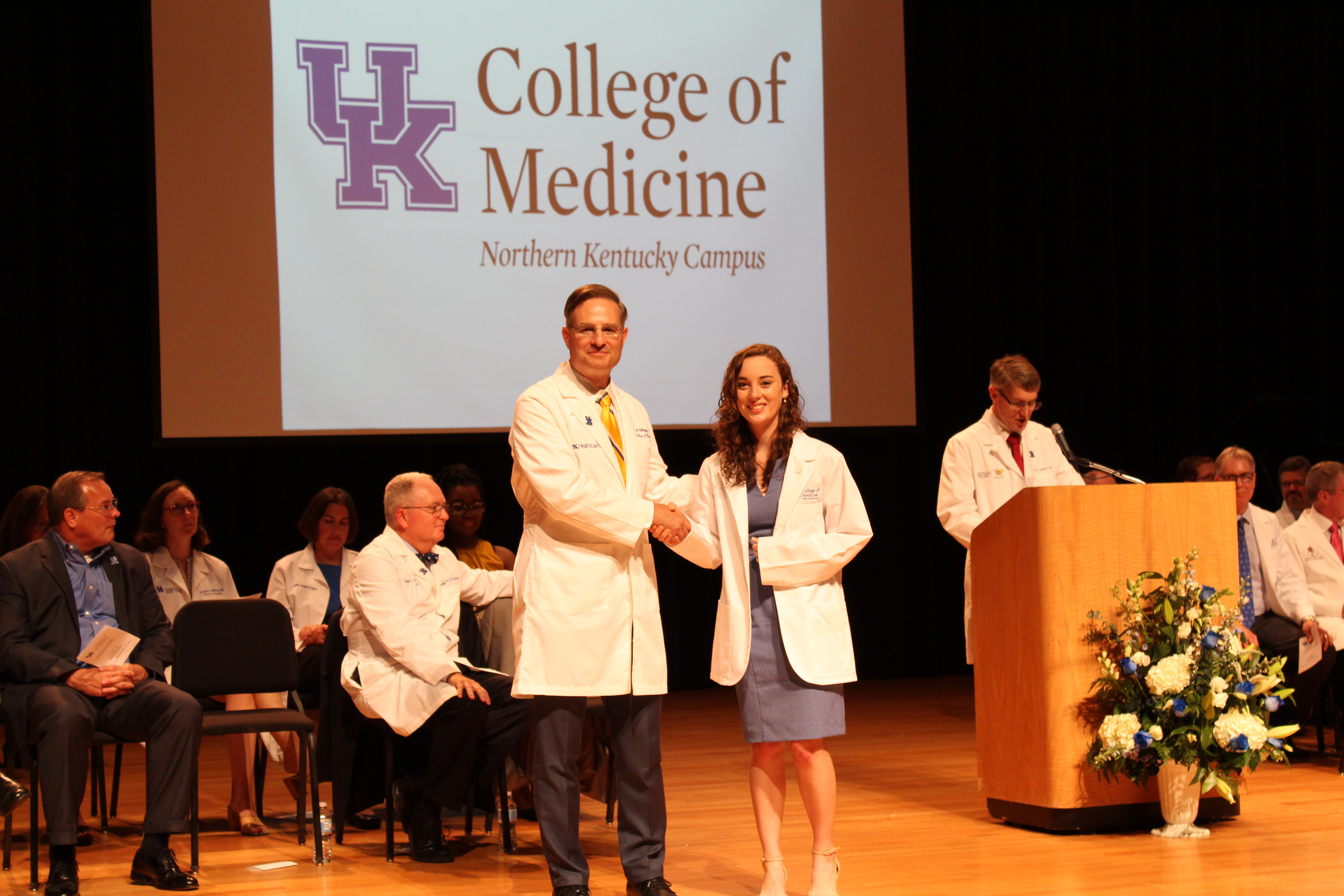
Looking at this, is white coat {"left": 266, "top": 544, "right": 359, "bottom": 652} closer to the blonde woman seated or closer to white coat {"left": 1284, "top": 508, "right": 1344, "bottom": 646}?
the blonde woman seated

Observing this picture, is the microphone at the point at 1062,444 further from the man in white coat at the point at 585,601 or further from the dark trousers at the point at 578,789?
the dark trousers at the point at 578,789

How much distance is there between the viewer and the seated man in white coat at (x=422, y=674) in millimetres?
4008

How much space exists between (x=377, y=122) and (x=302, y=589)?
2.30m

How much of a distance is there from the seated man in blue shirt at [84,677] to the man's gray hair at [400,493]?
0.78m

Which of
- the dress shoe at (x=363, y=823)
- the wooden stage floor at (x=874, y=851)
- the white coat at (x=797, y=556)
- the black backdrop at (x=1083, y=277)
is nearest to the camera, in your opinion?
the white coat at (x=797, y=556)

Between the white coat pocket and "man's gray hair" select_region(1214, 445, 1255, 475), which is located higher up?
"man's gray hair" select_region(1214, 445, 1255, 475)

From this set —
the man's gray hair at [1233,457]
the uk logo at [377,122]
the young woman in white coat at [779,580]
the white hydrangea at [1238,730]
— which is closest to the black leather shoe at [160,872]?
the young woman in white coat at [779,580]

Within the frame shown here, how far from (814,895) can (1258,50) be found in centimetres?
743

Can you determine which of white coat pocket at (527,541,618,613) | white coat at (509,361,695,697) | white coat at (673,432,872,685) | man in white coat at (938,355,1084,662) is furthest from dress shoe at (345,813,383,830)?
man in white coat at (938,355,1084,662)

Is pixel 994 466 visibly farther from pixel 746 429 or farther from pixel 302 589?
pixel 302 589

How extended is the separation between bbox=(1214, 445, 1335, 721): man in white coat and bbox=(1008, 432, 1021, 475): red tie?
0.93 m

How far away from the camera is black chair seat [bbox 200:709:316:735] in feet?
13.3

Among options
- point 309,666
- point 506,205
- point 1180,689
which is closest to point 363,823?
point 309,666

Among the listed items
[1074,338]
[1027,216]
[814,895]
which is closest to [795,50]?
[1027,216]
